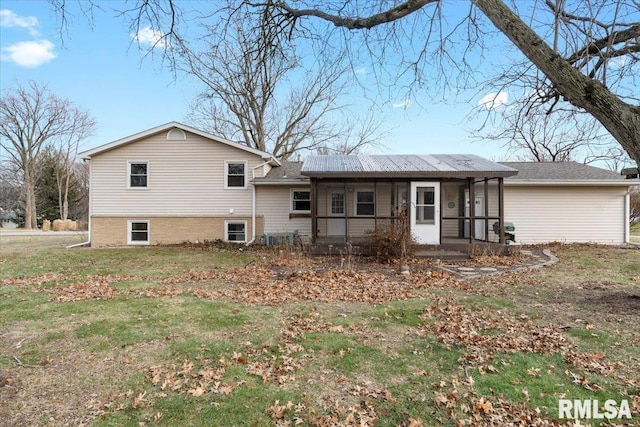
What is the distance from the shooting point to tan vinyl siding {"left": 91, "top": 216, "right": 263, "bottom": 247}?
14.7 meters

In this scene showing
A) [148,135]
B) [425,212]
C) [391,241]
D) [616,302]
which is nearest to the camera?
[616,302]

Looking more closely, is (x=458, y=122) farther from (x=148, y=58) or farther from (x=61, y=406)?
(x=61, y=406)

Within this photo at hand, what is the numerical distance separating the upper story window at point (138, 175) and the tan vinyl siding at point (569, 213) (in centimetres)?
1501

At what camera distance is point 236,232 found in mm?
14930

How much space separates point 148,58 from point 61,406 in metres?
5.78

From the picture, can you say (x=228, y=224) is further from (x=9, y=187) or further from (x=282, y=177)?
(x=9, y=187)

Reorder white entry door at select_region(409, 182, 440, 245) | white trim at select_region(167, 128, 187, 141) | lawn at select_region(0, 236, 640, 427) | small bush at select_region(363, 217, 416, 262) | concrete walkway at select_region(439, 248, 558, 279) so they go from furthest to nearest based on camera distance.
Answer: white trim at select_region(167, 128, 187, 141) < white entry door at select_region(409, 182, 440, 245) < small bush at select_region(363, 217, 416, 262) < concrete walkway at select_region(439, 248, 558, 279) < lawn at select_region(0, 236, 640, 427)

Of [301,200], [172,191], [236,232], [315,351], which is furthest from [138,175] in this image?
[315,351]

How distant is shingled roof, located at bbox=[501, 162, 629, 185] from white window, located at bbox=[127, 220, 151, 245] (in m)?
14.8

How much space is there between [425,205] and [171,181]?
33.0 feet

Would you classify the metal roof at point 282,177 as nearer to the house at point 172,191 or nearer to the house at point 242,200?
the house at point 242,200

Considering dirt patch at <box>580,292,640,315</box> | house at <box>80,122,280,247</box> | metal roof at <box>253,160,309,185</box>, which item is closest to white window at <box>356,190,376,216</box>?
metal roof at <box>253,160,309,185</box>

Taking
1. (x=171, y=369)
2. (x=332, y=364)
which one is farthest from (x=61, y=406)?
(x=332, y=364)

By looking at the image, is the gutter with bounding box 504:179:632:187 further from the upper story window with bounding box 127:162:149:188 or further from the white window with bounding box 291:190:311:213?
the upper story window with bounding box 127:162:149:188
